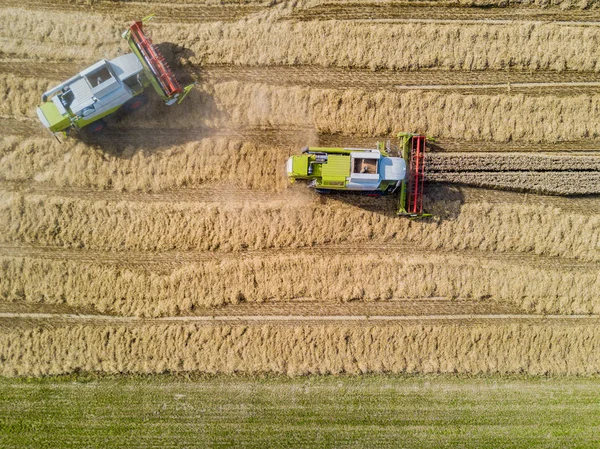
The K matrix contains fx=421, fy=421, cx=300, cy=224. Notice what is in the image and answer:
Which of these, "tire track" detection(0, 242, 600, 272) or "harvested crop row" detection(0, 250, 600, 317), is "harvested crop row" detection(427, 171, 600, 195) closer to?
"tire track" detection(0, 242, 600, 272)

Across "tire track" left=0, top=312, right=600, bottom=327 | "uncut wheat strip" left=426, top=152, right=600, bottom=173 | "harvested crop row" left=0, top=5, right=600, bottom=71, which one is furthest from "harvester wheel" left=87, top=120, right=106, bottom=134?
"uncut wheat strip" left=426, top=152, right=600, bottom=173

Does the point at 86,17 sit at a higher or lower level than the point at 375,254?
higher

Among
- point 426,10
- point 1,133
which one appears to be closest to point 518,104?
point 426,10

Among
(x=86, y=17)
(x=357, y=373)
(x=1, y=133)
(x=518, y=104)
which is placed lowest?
(x=357, y=373)

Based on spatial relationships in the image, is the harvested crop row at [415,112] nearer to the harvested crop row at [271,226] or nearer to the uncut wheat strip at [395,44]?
the uncut wheat strip at [395,44]

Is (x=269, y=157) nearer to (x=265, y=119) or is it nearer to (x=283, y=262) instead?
(x=265, y=119)
